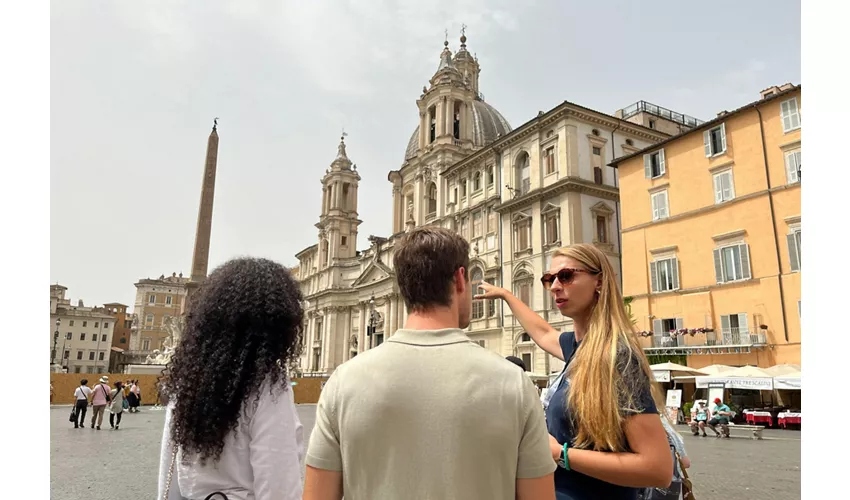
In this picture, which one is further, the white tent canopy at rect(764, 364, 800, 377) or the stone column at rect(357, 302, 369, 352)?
the stone column at rect(357, 302, 369, 352)

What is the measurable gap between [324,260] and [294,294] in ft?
193

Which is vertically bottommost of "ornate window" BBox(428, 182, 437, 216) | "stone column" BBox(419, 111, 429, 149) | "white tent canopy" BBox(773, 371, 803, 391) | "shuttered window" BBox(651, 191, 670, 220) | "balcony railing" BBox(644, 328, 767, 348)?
"white tent canopy" BBox(773, 371, 803, 391)

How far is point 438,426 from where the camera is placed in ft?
4.99

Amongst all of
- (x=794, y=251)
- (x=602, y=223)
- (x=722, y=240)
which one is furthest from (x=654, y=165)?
(x=794, y=251)

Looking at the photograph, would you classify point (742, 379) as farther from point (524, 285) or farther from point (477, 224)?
point (477, 224)

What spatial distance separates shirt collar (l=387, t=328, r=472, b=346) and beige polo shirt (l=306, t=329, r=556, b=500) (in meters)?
0.02

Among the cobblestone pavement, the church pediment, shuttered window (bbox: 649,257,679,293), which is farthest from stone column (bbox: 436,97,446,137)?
the cobblestone pavement

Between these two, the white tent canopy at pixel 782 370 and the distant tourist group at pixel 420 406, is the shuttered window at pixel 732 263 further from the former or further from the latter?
the distant tourist group at pixel 420 406

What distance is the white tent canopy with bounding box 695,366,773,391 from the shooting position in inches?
661

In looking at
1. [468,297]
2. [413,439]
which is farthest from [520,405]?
[468,297]

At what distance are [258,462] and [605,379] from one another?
128 centimetres

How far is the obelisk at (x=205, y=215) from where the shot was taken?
67.1 ft

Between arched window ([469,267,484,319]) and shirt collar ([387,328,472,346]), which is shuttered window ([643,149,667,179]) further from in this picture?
shirt collar ([387,328,472,346])

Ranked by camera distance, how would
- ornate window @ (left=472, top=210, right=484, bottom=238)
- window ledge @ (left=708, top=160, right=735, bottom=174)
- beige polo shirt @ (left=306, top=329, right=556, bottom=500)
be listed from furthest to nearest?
ornate window @ (left=472, top=210, right=484, bottom=238)
window ledge @ (left=708, top=160, right=735, bottom=174)
beige polo shirt @ (left=306, top=329, right=556, bottom=500)
